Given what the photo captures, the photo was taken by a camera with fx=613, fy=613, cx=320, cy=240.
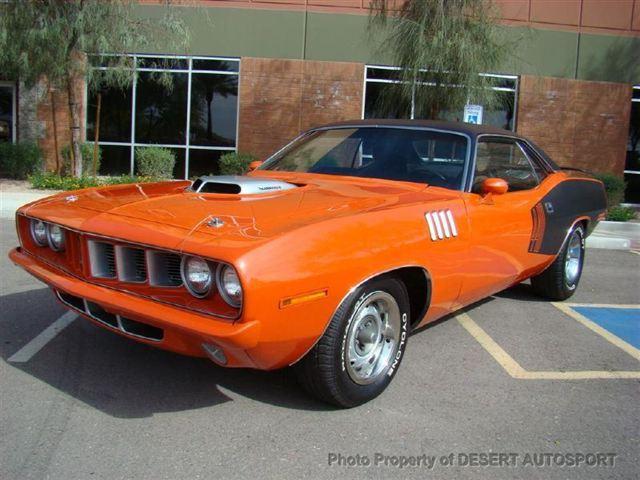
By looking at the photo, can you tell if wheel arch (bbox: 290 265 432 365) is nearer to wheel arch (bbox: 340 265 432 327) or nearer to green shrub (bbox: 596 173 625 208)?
wheel arch (bbox: 340 265 432 327)

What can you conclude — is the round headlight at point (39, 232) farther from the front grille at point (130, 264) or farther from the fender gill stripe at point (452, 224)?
the fender gill stripe at point (452, 224)

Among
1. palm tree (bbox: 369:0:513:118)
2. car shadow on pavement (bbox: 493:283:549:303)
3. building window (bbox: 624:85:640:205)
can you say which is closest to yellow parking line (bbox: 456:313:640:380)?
car shadow on pavement (bbox: 493:283:549:303)

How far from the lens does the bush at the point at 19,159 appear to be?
14977 millimetres

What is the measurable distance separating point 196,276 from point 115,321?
65cm

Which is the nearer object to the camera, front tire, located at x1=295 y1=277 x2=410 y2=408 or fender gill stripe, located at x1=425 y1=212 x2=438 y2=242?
front tire, located at x1=295 y1=277 x2=410 y2=408

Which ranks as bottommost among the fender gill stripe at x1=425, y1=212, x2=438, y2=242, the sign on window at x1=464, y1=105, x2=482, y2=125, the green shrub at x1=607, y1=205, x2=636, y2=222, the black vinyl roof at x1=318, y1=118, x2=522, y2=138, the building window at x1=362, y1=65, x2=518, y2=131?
the green shrub at x1=607, y1=205, x2=636, y2=222

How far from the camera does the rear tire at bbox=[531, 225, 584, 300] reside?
5.54m

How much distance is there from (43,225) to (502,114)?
1484 cm

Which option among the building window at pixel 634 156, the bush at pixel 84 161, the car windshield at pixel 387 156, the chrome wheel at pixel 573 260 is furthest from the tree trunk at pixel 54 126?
the building window at pixel 634 156

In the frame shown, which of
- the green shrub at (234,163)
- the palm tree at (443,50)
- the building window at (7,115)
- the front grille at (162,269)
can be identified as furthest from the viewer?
the building window at (7,115)

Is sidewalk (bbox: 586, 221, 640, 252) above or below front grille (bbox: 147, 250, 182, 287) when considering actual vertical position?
below

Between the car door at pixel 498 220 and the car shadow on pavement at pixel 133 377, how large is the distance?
1.44 m

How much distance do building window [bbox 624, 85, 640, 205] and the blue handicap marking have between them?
43.6ft

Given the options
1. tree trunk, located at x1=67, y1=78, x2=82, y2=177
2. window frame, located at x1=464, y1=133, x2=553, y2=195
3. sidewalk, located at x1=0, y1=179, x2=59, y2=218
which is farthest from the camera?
tree trunk, located at x1=67, y1=78, x2=82, y2=177
